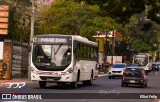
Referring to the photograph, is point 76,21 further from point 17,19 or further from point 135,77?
point 135,77

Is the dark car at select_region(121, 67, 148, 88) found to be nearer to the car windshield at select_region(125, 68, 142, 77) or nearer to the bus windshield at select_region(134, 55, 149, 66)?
the car windshield at select_region(125, 68, 142, 77)

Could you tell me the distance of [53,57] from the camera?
3005 centimetres

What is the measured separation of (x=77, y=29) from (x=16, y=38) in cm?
1179

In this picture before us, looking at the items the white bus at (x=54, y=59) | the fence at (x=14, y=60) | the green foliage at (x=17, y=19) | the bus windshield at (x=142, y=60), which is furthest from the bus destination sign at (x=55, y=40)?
the bus windshield at (x=142, y=60)

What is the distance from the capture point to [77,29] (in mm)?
59375

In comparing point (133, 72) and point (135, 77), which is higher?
point (133, 72)

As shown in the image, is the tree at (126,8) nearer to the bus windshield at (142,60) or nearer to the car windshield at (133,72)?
the car windshield at (133,72)

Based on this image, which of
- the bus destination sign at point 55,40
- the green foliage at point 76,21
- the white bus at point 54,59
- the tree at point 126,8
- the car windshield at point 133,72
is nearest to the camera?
the tree at point 126,8

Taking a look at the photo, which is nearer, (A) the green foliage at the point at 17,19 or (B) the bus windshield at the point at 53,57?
(B) the bus windshield at the point at 53,57

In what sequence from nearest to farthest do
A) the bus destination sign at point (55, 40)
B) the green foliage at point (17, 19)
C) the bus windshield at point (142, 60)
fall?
the bus destination sign at point (55, 40) → the green foliage at point (17, 19) → the bus windshield at point (142, 60)

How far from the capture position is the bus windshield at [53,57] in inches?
1184

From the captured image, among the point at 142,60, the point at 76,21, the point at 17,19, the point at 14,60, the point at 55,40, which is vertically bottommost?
the point at 14,60

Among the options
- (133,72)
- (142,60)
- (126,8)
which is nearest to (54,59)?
(133,72)

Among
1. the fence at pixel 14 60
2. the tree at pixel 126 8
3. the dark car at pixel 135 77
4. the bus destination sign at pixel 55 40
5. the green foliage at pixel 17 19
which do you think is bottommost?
the dark car at pixel 135 77
